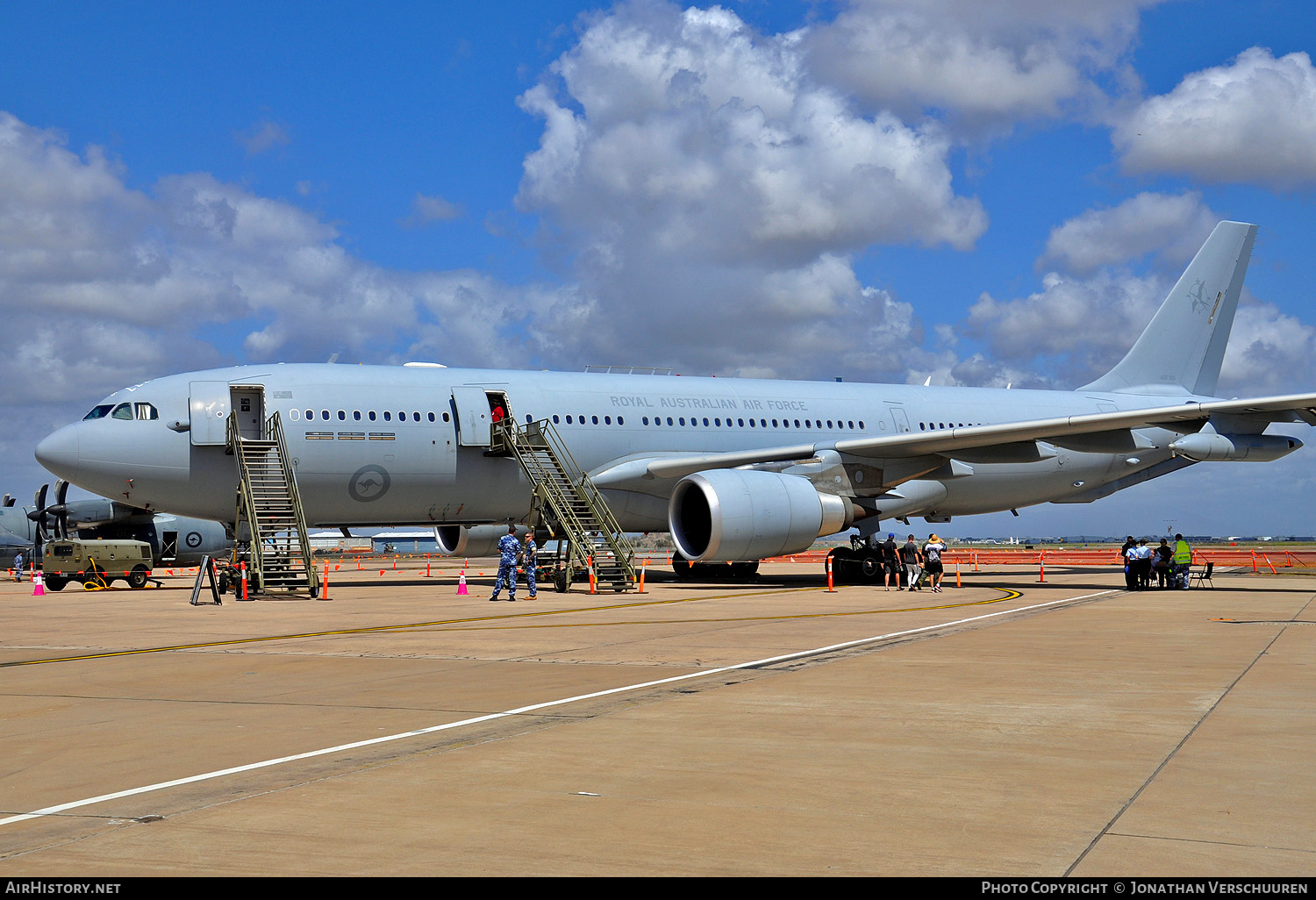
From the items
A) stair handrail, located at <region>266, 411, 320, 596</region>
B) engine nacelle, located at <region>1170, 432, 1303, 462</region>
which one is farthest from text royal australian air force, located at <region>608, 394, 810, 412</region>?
engine nacelle, located at <region>1170, 432, 1303, 462</region>

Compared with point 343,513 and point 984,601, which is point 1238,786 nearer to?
point 984,601

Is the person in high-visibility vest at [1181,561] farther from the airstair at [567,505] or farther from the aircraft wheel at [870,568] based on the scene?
the airstair at [567,505]

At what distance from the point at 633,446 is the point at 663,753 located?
63.4 ft

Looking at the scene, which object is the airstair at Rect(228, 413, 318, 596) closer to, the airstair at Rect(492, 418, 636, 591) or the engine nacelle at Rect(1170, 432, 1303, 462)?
the airstair at Rect(492, 418, 636, 591)

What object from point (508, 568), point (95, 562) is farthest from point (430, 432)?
point (95, 562)

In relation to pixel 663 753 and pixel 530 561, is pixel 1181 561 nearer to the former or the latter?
pixel 530 561

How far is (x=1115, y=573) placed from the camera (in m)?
33.6

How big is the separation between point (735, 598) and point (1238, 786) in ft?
50.7

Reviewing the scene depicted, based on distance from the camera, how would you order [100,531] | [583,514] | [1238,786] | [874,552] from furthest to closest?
[100,531], [874,552], [583,514], [1238,786]

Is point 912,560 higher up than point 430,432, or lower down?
lower down

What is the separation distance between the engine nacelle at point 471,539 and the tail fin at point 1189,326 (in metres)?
18.1

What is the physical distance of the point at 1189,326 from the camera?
3334cm
